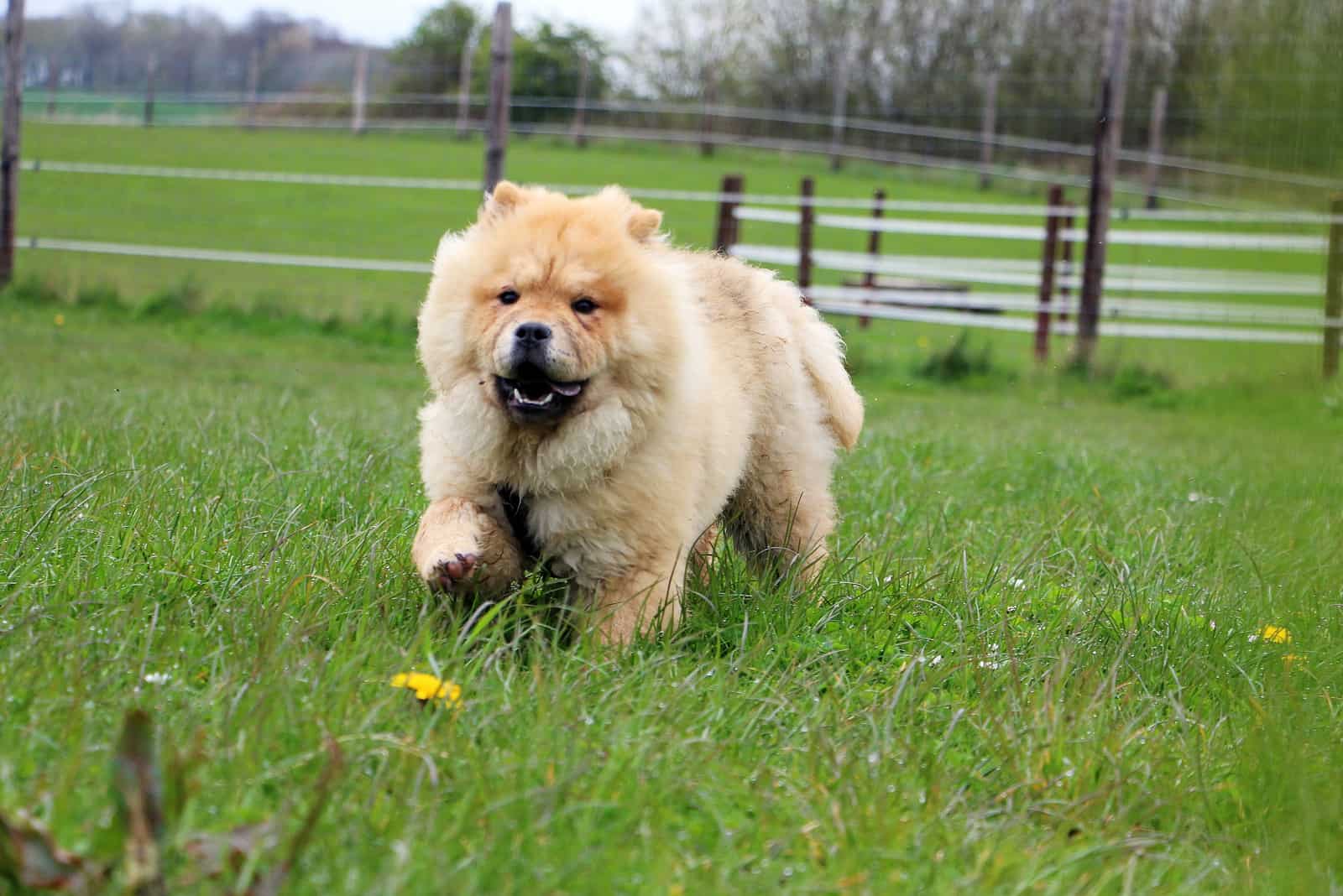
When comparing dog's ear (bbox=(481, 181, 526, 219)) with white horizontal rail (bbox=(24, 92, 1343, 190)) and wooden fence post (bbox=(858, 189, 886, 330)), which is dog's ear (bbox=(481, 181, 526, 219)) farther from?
white horizontal rail (bbox=(24, 92, 1343, 190))

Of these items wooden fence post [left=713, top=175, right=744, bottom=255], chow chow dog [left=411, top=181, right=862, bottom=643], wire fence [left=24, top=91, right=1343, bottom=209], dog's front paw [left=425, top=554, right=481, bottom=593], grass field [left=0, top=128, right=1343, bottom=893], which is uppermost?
wire fence [left=24, top=91, right=1343, bottom=209]

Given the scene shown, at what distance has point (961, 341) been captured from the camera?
1108cm

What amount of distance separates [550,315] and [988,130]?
19895 mm

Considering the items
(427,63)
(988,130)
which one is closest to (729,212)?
(988,130)

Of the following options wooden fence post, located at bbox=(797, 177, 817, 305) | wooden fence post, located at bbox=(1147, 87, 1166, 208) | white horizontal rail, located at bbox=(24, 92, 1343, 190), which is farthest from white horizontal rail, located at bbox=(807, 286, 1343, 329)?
white horizontal rail, located at bbox=(24, 92, 1343, 190)

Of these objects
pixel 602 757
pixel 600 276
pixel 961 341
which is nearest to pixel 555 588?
pixel 600 276

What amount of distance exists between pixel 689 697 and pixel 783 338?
160 centimetres

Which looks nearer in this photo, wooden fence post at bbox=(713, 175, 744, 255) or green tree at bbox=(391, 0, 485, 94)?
wooden fence post at bbox=(713, 175, 744, 255)

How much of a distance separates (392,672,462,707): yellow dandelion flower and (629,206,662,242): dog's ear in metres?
1.42

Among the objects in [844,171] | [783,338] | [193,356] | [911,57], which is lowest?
[193,356]

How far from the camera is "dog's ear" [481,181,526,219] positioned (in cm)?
343

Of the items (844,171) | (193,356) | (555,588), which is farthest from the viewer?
(844,171)

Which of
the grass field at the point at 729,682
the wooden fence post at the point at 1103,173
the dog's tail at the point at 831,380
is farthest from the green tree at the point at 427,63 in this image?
the dog's tail at the point at 831,380

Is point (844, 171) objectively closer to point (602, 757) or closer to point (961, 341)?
point (961, 341)
